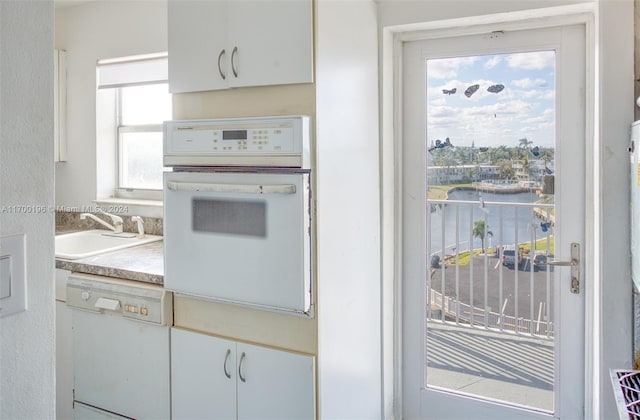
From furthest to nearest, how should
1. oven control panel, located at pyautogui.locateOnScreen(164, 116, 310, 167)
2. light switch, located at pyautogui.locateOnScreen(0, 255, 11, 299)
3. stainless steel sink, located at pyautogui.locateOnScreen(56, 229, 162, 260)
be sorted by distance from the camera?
1. stainless steel sink, located at pyautogui.locateOnScreen(56, 229, 162, 260)
2. oven control panel, located at pyautogui.locateOnScreen(164, 116, 310, 167)
3. light switch, located at pyautogui.locateOnScreen(0, 255, 11, 299)

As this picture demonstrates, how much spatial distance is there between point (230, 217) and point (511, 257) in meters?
1.31

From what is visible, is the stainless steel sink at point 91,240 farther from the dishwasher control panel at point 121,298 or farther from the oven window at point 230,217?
the oven window at point 230,217

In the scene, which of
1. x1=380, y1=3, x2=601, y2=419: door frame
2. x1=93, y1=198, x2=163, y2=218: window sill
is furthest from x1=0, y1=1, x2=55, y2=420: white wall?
x1=93, y1=198, x2=163, y2=218: window sill

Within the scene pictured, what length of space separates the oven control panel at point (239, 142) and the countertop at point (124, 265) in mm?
482

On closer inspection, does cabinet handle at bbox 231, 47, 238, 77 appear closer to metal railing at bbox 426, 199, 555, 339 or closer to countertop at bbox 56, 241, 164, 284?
countertop at bbox 56, 241, 164, 284

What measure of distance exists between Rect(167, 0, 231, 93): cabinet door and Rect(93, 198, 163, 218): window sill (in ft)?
3.67

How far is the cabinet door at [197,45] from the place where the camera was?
1720 mm

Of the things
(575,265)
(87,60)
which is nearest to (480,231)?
(575,265)

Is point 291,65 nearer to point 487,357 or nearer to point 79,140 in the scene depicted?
point 487,357

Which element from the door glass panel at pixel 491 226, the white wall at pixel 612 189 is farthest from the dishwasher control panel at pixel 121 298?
the white wall at pixel 612 189

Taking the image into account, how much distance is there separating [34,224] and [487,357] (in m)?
2.08

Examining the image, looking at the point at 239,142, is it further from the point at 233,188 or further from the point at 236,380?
the point at 236,380

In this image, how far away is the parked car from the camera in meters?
2.14

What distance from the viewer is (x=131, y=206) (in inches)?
112
